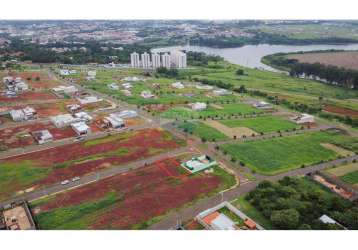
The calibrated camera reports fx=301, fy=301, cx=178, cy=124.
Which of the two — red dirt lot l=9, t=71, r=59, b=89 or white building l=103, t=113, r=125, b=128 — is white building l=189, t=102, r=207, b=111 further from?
red dirt lot l=9, t=71, r=59, b=89

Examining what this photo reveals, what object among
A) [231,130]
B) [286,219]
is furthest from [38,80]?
[286,219]

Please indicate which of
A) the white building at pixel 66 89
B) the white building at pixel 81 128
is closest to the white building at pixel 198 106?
the white building at pixel 81 128

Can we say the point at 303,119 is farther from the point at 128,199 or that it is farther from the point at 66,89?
the point at 66,89

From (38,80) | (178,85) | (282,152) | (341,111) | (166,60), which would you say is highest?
(166,60)

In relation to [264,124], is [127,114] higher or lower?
higher

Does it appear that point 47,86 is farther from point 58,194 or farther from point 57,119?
point 58,194

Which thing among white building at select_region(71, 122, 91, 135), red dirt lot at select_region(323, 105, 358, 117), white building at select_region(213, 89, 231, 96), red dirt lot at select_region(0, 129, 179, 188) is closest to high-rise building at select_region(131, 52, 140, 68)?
white building at select_region(213, 89, 231, 96)

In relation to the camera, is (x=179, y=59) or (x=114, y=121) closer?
(x=114, y=121)
